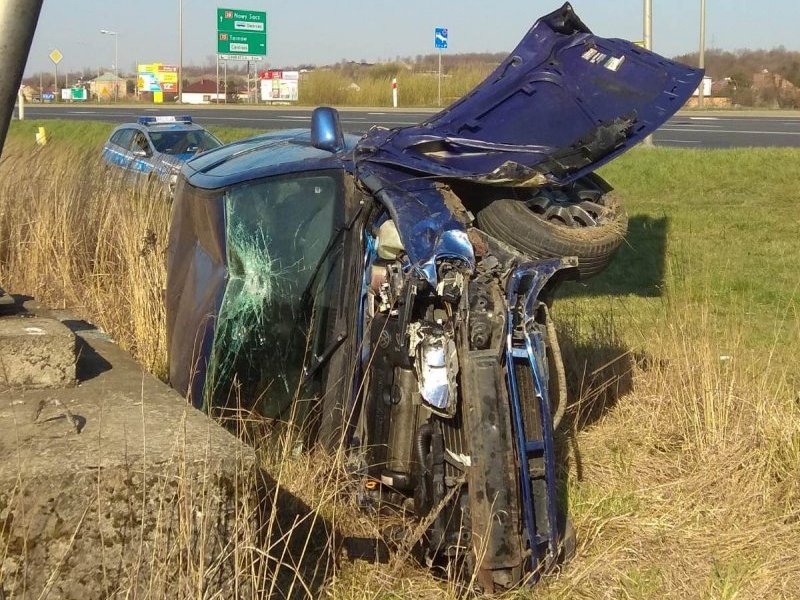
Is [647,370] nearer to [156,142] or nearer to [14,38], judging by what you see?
[14,38]

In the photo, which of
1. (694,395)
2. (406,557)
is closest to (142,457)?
(406,557)

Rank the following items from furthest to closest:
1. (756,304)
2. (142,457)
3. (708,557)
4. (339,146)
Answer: (756,304), (339,146), (708,557), (142,457)

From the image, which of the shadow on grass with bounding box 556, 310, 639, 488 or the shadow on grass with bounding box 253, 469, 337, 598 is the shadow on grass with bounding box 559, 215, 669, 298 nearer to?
the shadow on grass with bounding box 556, 310, 639, 488

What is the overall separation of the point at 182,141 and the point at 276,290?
1337 cm

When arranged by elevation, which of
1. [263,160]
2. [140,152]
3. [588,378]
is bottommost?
[588,378]

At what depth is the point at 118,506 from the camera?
270cm

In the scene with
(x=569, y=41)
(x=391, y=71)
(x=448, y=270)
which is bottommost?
(x=448, y=270)

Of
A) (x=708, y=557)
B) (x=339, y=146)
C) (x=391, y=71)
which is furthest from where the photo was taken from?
(x=391, y=71)

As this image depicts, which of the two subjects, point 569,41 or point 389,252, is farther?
point 569,41

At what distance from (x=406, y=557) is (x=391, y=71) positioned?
182 ft

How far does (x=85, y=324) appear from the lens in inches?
178

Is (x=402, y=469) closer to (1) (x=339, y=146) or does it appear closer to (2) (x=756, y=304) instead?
(1) (x=339, y=146)

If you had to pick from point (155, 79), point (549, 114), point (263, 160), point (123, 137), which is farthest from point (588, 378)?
point (155, 79)

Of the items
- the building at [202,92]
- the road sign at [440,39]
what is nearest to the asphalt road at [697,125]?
the road sign at [440,39]
